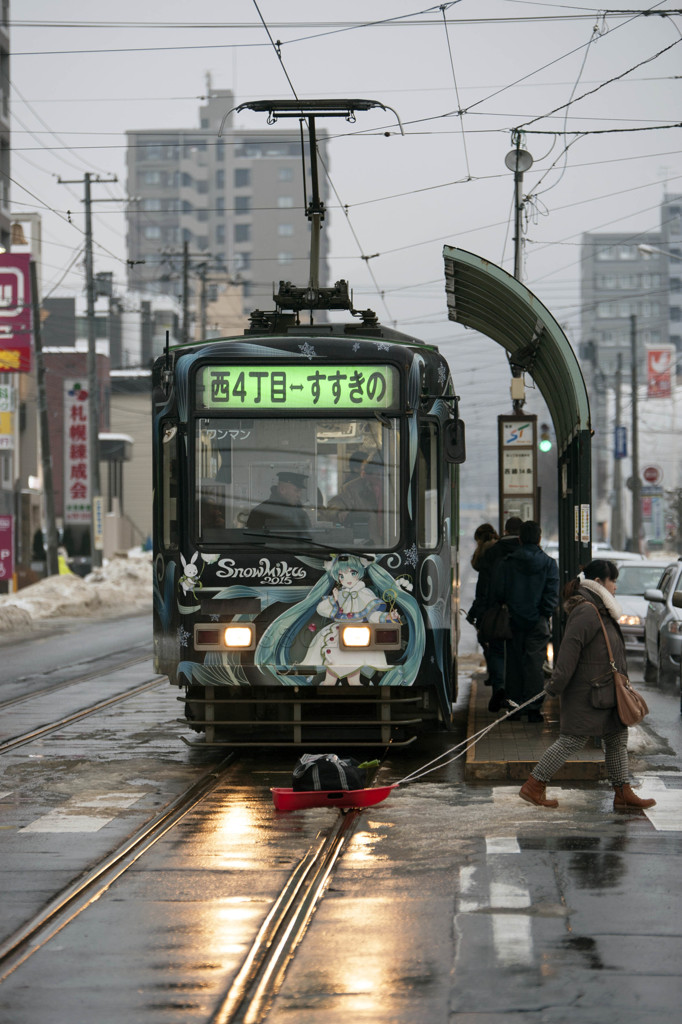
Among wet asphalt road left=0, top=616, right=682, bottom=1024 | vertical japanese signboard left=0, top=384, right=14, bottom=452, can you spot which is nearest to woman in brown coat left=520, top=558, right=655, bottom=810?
wet asphalt road left=0, top=616, right=682, bottom=1024

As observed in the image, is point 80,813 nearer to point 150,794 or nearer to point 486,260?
point 150,794

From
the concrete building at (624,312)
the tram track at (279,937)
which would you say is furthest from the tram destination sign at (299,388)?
the concrete building at (624,312)

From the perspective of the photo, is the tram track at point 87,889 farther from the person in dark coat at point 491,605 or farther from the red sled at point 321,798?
the person in dark coat at point 491,605

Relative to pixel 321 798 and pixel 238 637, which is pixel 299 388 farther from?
pixel 321 798

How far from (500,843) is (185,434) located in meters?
4.44

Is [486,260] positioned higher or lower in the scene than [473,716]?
higher

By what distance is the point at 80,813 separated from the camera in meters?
10.1

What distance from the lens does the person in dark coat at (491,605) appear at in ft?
47.5

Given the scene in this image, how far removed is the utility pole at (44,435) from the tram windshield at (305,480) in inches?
1154

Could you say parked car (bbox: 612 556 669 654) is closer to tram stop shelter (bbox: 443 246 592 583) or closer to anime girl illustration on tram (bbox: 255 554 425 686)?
tram stop shelter (bbox: 443 246 592 583)

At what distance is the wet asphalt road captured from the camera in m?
5.81

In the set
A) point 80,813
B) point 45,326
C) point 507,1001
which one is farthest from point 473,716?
point 45,326

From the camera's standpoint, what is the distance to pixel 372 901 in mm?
7457

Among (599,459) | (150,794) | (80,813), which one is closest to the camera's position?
(80,813)
